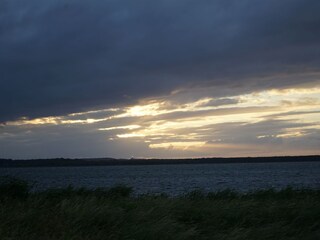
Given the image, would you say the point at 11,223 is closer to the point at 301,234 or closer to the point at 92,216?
the point at 92,216

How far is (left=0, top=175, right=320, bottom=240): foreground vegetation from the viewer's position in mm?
10086

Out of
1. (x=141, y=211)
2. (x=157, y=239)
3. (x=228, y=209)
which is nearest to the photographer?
(x=157, y=239)

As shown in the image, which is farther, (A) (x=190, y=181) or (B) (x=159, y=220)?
(A) (x=190, y=181)

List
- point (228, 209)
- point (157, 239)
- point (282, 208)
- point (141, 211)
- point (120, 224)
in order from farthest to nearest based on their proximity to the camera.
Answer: point (282, 208), point (228, 209), point (141, 211), point (120, 224), point (157, 239)

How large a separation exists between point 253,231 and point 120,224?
337 centimetres

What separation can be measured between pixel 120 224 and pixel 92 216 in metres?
0.77

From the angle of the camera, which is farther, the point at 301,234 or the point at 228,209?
the point at 228,209

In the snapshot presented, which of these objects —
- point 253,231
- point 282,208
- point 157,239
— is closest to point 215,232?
point 253,231

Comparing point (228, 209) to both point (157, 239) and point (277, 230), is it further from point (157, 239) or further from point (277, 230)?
point (157, 239)

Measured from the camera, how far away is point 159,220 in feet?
37.2

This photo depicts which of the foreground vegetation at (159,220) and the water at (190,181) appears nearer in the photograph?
the foreground vegetation at (159,220)

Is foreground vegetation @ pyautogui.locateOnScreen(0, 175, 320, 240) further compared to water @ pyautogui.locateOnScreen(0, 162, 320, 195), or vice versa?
water @ pyautogui.locateOnScreen(0, 162, 320, 195)

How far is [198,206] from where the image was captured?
1397 cm

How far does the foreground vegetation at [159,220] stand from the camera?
10.1m
